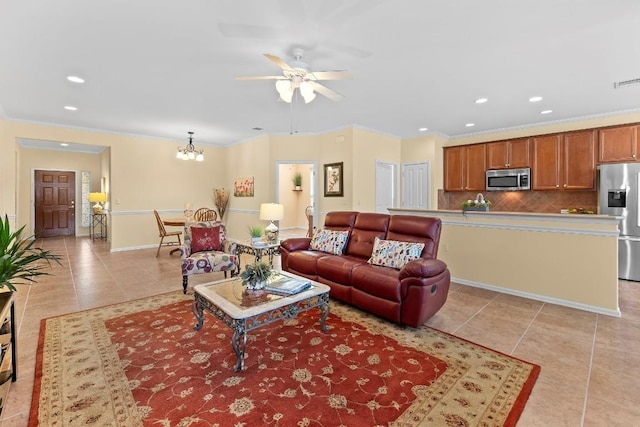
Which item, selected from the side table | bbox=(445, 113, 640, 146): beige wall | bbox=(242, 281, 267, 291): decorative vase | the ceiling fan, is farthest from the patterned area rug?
the side table

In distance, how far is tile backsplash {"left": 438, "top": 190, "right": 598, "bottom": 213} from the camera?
5305 millimetres

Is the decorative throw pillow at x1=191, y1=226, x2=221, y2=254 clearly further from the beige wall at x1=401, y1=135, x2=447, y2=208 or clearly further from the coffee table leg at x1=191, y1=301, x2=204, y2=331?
the beige wall at x1=401, y1=135, x2=447, y2=208

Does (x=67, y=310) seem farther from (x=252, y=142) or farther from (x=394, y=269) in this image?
(x=252, y=142)

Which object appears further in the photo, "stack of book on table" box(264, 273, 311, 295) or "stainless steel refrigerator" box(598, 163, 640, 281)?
"stainless steel refrigerator" box(598, 163, 640, 281)

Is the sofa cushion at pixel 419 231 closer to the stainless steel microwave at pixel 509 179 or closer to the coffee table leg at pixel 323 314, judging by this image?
the coffee table leg at pixel 323 314

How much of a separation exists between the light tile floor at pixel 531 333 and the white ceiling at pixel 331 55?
266 centimetres

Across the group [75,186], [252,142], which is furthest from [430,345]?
[75,186]

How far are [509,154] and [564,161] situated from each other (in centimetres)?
87

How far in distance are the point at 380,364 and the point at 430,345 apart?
553 millimetres

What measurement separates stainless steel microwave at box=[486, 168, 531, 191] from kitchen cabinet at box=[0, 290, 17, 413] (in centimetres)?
696

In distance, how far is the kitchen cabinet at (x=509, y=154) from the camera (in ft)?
18.7

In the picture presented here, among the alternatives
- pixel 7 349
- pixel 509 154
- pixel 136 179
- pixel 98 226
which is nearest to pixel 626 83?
pixel 509 154

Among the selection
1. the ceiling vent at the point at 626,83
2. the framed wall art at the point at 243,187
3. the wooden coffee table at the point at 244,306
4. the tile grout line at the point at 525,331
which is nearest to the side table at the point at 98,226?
the framed wall art at the point at 243,187

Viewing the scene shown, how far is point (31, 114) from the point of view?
529cm
